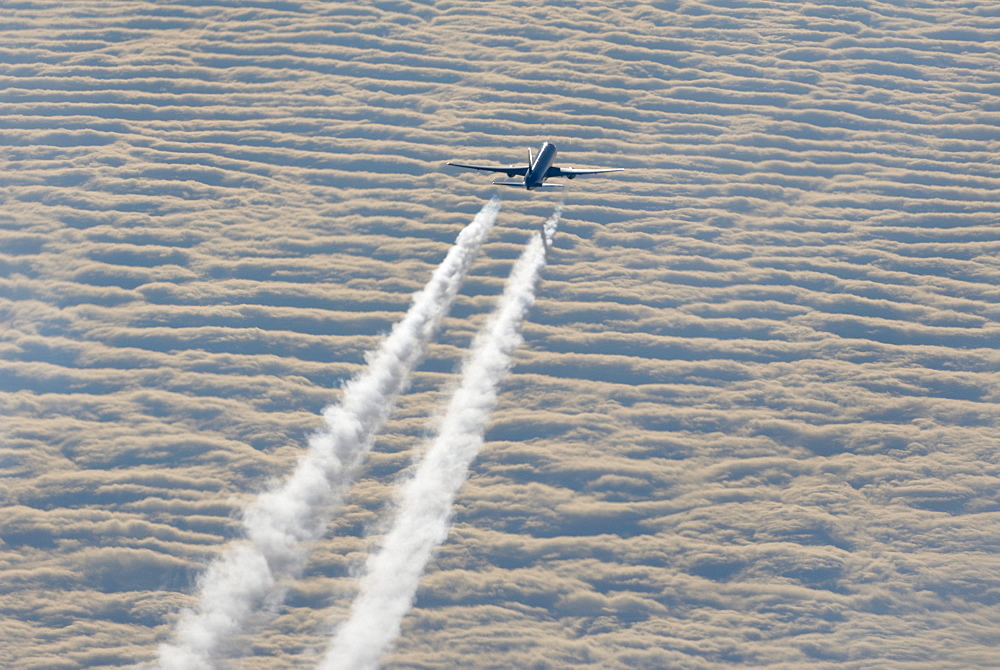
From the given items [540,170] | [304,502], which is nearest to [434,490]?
[304,502]

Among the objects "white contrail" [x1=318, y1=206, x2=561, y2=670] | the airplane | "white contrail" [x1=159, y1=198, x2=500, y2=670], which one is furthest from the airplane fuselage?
"white contrail" [x1=159, y1=198, x2=500, y2=670]

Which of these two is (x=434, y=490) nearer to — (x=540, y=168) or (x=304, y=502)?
(x=304, y=502)

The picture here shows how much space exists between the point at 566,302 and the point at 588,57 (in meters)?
10.9

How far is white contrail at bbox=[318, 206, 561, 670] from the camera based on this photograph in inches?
959

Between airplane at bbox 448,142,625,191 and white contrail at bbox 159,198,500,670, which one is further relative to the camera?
airplane at bbox 448,142,625,191

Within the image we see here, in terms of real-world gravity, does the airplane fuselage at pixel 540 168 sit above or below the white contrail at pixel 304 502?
above

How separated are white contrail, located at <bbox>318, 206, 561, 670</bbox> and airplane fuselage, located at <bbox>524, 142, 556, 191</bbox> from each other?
2.51 metres

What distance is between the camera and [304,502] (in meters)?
26.2

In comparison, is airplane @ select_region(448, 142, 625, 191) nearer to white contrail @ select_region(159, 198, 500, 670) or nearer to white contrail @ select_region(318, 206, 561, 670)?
white contrail @ select_region(318, 206, 561, 670)

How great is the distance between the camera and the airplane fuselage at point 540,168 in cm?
2844

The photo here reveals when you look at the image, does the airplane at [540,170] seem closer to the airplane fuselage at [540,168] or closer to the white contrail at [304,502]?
the airplane fuselage at [540,168]

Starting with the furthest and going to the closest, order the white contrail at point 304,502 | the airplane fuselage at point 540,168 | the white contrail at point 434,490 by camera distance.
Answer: the airplane fuselage at point 540,168, the white contrail at point 304,502, the white contrail at point 434,490

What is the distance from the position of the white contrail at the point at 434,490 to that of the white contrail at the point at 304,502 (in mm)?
1490

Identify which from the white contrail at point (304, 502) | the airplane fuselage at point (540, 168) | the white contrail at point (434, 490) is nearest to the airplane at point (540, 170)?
the airplane fuselage at point (540, 168)
